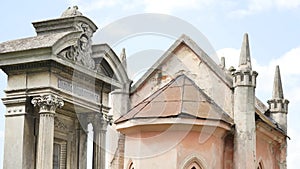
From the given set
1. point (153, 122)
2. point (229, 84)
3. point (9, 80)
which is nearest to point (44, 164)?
point (9, 80)

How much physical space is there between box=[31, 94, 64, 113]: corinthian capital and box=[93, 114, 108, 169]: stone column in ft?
6.19

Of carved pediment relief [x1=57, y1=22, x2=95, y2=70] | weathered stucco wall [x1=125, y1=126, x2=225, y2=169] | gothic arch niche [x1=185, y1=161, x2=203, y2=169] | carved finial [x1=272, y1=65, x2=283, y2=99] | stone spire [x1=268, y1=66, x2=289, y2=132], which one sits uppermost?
carved finial [x1=272, y1=65, x2=283, y2=99]

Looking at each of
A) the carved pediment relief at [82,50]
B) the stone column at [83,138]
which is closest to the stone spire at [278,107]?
the stone column at [83,138]

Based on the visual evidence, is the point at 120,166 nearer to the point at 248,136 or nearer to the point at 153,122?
the point at 153,122

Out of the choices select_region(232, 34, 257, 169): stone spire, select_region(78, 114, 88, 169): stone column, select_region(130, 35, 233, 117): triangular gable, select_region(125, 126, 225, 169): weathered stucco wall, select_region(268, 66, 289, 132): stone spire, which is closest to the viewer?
select_region(78, 114, 88, 169): stone column

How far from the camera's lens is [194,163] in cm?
2286

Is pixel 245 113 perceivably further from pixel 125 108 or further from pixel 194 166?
pixel 125 108

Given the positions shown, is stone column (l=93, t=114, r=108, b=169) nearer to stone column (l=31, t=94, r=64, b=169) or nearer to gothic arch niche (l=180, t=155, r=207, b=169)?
stone column (l=31, t=94, r=64, b=169)

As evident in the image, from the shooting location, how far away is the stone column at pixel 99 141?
1503cm

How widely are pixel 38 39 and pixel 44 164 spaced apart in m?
2.77

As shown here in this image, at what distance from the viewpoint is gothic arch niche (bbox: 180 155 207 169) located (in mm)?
22594

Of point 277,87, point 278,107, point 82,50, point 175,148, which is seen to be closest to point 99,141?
point 82,50

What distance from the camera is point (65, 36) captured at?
13.6 m

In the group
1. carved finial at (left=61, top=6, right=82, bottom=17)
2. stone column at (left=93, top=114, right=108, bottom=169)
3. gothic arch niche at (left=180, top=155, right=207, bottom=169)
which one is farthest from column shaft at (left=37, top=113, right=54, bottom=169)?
gothic arch niche at (left=180, top=155, right=207, bottom=169)
